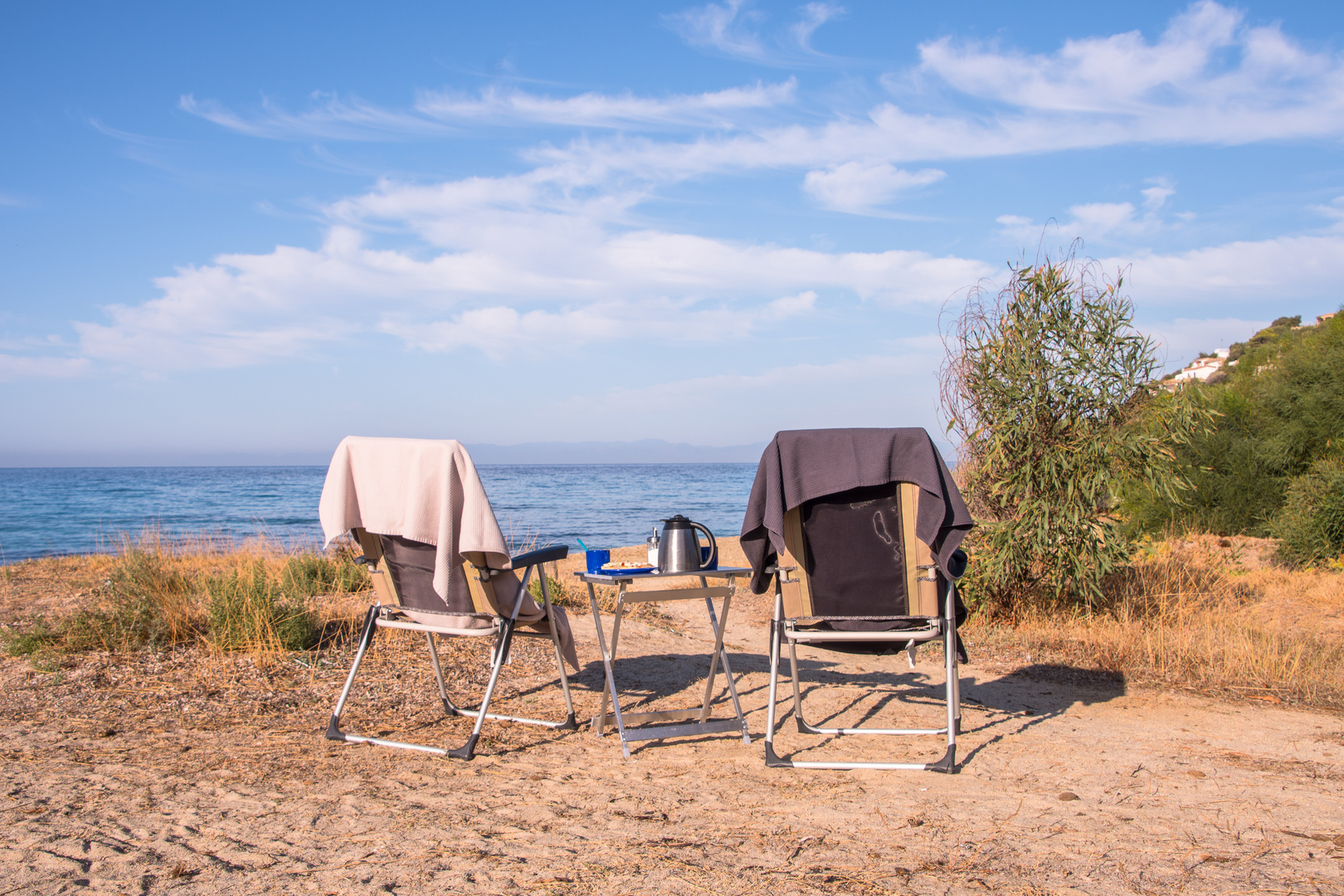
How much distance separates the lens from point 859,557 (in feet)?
12.7

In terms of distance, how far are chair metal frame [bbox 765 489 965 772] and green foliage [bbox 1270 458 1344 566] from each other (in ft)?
27.9

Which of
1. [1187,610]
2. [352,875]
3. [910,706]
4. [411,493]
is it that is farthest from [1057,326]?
[352,875]

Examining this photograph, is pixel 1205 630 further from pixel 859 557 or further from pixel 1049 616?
pixel 859 557

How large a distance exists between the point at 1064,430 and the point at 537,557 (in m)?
4.92

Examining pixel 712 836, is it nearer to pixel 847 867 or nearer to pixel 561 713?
pixel 847 867

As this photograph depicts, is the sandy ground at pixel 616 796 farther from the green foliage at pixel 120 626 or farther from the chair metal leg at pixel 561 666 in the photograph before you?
the green foliage at pixel 120 626

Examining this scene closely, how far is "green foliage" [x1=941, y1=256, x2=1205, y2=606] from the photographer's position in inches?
264

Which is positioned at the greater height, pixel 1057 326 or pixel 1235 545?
pixel 1057 326

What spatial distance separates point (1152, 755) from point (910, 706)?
126 centimetres

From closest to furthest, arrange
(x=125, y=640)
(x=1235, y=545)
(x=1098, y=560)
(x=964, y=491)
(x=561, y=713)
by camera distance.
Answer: (x=561, y=713) → (x=125, y=640) → (x=1098, y=560) → (x=964, y=491) → (x=1235, y=545)

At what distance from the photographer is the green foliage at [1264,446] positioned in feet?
39.2

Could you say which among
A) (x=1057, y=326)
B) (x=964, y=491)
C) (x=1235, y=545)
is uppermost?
(x=1057, y=326)

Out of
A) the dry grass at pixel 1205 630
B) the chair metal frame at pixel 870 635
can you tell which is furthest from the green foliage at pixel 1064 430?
the chair metal frame at pixel 870 635

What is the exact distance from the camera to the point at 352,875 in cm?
238
